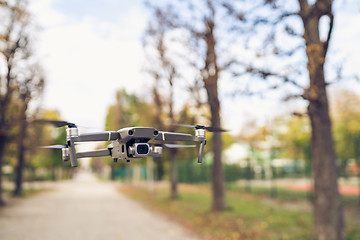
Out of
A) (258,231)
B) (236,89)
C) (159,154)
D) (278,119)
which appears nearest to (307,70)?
(236,89)

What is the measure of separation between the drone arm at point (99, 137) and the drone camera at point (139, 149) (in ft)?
0.28

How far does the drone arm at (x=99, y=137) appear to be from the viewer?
1.55 metres

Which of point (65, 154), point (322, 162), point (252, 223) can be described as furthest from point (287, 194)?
point (65, 154)

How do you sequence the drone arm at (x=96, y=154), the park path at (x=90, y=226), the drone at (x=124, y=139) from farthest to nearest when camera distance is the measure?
the park path at (x=90, y=226)
the drone arm at (x=96, y=154)
the drone at (x=124, y=139)

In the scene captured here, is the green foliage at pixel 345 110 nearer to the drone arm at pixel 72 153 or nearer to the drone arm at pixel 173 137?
the drone arm at pixel 173 137

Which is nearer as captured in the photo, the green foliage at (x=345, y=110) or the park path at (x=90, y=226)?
the park path at (x=90, y=226)

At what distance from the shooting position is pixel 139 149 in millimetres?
1527

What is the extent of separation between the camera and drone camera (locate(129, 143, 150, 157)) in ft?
4.97

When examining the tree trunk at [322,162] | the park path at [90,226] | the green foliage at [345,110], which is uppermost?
the green foliage at [345,110]

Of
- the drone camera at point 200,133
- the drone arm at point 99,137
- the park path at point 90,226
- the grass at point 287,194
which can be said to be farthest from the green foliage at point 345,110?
the drone arm at point 99,137

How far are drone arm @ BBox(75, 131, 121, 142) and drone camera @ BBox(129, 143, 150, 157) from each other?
0.09m

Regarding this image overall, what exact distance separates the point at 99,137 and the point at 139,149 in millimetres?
176

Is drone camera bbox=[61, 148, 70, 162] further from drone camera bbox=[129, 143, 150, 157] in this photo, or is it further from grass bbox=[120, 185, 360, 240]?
grass bbox=[120, 185, 360, 240]

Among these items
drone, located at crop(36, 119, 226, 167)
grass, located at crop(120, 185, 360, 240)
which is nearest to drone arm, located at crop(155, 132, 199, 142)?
drone, located at crop(36, 119, 226, 167)
